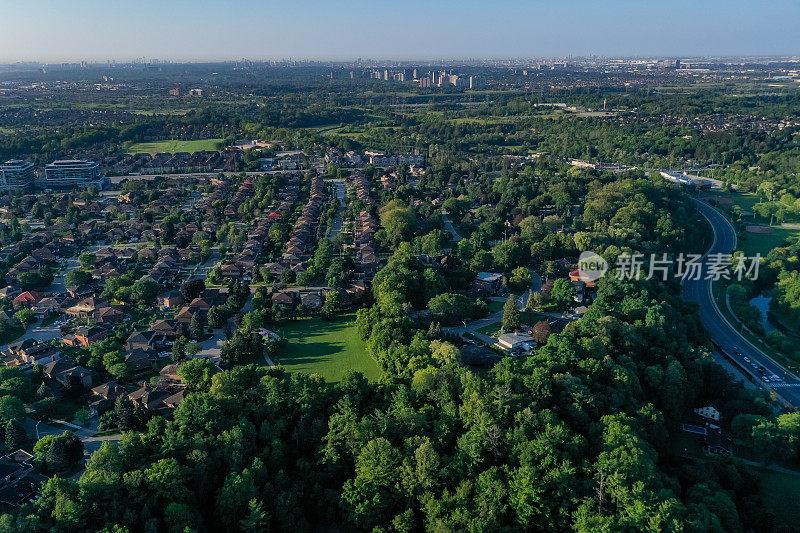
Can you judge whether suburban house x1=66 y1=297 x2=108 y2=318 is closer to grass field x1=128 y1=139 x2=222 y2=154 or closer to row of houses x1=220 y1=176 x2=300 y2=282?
row of houses x1=220 y1=176 x2=300 y2=282

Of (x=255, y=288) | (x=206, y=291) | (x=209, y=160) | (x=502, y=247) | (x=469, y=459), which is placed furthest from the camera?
(x=209, y=160)

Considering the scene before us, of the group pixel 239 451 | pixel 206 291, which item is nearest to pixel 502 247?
pixel 206 291

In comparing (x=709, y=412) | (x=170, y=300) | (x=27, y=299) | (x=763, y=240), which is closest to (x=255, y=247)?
(x=170, y=300)

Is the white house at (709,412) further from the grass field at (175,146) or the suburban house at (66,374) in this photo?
the grass field at (175,146)

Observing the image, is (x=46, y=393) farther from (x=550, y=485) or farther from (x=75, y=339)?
(x=550, y=485)

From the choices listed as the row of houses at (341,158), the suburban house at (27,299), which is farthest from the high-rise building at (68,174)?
the suburban house at (27,299)

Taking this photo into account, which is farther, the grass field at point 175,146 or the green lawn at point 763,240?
the grass field at point 175,146

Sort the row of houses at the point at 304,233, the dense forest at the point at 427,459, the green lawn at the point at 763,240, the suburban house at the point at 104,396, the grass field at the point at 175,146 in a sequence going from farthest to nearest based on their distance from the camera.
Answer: the grass field at the point at 175,146 < the green lawn at the point at 763,240 < the row of houses at the point at 304,233 < the suburban house at the point at 104,396 < the dense forest at the point at 427,459

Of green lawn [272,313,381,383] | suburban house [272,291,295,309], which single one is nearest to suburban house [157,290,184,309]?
suburban house [272,291,295,309]
